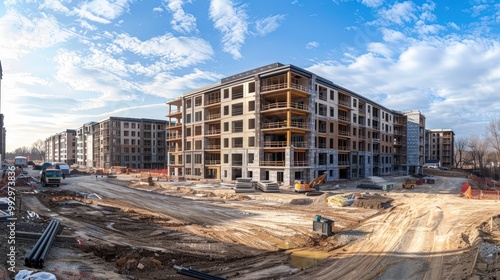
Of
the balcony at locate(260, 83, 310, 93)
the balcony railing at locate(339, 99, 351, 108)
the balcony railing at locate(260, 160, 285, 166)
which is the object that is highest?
the balcony at locate(260, 83, 310, 93)

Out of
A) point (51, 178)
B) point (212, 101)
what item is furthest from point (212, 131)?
point (51, 178)

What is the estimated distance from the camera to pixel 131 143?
89.9m

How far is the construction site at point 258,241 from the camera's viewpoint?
11055mm

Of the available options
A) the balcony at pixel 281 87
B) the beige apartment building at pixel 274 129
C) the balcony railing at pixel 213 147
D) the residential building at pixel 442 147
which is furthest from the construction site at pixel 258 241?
the residential building at pixel 442 147

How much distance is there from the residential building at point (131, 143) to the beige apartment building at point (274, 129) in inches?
1217

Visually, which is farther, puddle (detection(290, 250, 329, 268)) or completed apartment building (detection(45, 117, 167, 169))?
completed apartment building (detection(45, 117, 167, 169))

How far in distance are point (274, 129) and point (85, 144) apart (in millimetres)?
97578

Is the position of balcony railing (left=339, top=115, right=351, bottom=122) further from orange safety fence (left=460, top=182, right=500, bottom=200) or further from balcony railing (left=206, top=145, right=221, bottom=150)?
orange safety fence (left=460, top=182, right=500, bottom=200)

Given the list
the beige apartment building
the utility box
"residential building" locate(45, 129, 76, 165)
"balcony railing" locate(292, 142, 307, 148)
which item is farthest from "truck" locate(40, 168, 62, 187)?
"residential building" locate(45, 129, 76, 165)

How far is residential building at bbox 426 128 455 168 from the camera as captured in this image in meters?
119

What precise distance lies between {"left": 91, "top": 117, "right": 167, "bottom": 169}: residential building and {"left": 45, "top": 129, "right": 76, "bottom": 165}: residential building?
4564cm

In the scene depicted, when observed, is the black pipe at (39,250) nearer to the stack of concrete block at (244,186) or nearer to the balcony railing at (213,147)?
the stack of concrete block at (244,186)

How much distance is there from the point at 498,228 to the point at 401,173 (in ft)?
205

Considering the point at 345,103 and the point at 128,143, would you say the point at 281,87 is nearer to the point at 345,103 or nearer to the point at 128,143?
the point at 345,103
